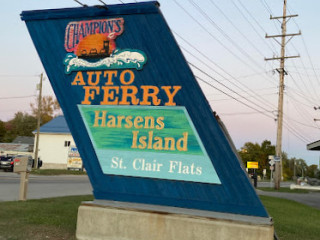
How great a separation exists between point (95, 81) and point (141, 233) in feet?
9.66

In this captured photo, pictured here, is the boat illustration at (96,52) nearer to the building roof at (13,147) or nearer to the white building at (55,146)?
the white building at (55,146)

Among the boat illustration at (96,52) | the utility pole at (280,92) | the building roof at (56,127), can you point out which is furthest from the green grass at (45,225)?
the building roof at (56,127)

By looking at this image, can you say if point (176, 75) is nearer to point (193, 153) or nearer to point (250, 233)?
point (193, 153)

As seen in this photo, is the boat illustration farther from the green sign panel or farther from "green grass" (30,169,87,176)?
"green grass" (30,169,87,176)

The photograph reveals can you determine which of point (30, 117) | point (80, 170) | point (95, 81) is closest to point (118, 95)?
point (95, 81)

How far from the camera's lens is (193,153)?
21.1 ft

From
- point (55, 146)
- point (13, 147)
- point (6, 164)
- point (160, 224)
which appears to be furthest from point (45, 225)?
point (13, 147)

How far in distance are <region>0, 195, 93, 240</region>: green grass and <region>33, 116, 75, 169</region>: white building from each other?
158 ft

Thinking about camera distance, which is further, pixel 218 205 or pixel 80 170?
pixel 80 170

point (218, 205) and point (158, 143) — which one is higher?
point (158, 143)

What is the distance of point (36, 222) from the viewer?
8547 millimetres

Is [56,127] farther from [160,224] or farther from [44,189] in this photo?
[160,224]

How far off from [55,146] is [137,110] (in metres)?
54.8

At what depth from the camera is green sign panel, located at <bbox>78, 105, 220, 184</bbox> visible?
644 centimetres
